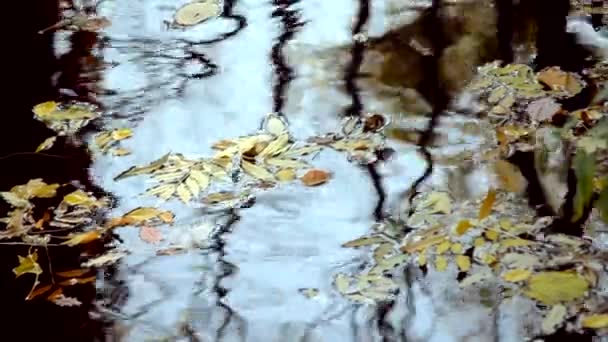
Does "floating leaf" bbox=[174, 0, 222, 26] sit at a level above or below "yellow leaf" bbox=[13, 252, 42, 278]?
above

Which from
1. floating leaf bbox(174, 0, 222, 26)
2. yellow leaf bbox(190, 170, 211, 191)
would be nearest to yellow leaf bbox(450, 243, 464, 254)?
yellow leaf bbox(190, 170, 211, 191)

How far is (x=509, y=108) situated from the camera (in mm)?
2355

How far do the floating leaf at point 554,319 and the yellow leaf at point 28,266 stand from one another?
1.07 meters

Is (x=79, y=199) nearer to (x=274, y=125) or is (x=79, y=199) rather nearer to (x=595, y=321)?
(x=274, y=125)

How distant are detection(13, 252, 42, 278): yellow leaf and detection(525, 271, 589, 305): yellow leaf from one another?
1.04 meters

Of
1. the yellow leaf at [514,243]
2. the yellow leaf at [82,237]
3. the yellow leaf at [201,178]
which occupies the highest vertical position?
the yellow leaf at [514,243]

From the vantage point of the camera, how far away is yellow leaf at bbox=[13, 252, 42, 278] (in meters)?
1.97

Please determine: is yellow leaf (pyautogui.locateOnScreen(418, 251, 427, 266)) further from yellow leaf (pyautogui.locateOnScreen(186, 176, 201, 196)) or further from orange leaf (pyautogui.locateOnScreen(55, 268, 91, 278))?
orange leaf (pyautogui.locateOnScreen(55, 268, 91, 278))

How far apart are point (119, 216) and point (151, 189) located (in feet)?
0.37

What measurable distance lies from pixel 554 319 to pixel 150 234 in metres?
0.90

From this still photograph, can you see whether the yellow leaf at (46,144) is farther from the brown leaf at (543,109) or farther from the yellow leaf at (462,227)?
the brown leaf at (543,109)

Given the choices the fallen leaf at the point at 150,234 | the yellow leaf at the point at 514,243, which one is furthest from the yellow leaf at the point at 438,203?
the fallen leaf at the point at 150,234

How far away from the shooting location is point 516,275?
1822mm

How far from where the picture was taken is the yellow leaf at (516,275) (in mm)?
1815
